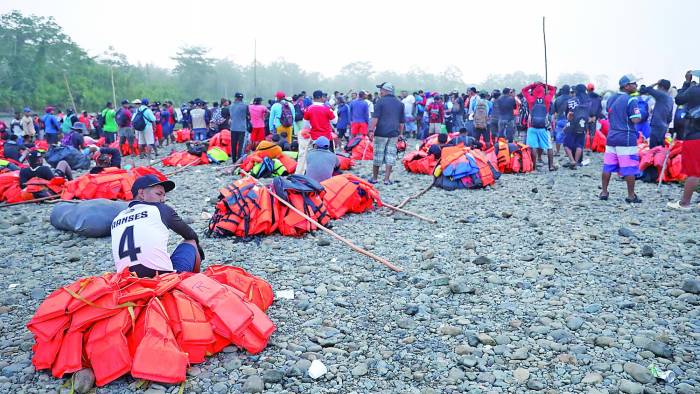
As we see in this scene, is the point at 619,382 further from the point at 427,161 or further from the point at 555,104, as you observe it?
the point at 555,104

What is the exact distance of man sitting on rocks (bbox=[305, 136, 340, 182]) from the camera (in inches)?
309

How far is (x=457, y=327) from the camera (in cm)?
372

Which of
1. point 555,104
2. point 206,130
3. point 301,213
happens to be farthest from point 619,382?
point 206,130

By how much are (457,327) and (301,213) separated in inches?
115

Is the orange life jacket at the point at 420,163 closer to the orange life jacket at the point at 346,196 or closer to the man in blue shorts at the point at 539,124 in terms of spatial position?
the man in blue shorts at the point at 539,124

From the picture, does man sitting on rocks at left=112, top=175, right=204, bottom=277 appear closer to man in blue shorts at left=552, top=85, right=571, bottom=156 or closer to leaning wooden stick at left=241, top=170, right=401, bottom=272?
leaning wooden stick at left=241, top=170, right=401, bottom=272

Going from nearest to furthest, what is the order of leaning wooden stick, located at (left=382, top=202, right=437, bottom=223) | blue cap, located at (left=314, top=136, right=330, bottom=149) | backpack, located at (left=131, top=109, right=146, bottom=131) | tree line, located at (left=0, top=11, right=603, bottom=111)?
leaning wooden stick, located at (left=382, top=202, right=437, bottom=223) → blue cap, located at (left=314, top=136, right=330, bottom=149) → backpack, located at (left=131, top=109, right=146, bottom=131) → tree line, located at (left=0, top=11, right=603, bottom=111)

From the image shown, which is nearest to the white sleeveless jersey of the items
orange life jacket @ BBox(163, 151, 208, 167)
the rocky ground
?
the rocky ground

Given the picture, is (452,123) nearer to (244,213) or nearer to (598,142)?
(598,142)

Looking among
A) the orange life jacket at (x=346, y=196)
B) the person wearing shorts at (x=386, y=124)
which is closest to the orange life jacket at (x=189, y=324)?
the orange life jacket at (x=346, y=196)

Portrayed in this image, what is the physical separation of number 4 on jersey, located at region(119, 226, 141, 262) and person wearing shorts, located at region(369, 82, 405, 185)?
606 cm

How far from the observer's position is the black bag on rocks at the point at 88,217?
6.46 meters

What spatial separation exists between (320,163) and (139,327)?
501cm

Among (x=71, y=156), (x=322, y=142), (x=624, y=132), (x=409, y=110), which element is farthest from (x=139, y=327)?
(x=409, y=110)
